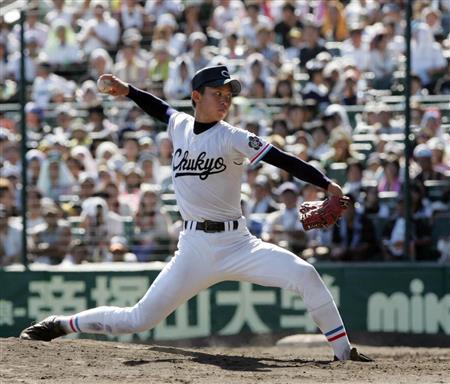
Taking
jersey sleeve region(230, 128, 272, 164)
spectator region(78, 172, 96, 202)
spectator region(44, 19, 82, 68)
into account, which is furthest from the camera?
spectator region(44, 19, 82, 68)

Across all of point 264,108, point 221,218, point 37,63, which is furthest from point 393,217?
point 37,63

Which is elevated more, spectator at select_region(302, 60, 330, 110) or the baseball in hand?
spectator at select_region(302, 60, 330, 110)

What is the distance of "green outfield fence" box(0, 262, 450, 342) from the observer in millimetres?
10508

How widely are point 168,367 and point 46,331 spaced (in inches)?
47.5

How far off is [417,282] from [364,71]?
3014mm

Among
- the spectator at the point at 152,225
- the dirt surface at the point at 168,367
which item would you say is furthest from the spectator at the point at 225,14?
the dirt surface at the point at 168,367

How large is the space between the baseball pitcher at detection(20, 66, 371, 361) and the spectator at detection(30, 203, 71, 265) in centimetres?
425

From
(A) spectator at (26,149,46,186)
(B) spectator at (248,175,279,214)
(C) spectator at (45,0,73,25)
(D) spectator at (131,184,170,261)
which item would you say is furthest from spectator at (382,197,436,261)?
(C) spectator at (45,0,73,25)

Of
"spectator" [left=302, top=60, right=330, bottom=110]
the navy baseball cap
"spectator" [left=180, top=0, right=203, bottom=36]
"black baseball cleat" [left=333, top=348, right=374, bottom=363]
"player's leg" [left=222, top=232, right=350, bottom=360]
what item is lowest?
"black baseball cleat" [left=333, top=348, right=374, bottom=363]

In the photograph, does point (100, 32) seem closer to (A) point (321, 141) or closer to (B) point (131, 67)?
(B) point (131, 67)

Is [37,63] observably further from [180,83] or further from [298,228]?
[298,228]

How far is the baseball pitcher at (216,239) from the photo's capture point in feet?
22.4

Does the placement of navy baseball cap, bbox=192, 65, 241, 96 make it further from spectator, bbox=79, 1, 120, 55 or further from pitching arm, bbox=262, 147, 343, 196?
spectator, bbox=79, 1, 120, 55

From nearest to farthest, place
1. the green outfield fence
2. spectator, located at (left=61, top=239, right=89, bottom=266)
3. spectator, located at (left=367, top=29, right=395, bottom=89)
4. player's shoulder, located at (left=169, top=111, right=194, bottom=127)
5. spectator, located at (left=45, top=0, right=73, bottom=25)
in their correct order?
player's shoulder, located at (left=169, top=111, right=194, bottom=127), the green outfield fence, spectator, located at (left=61, top=239, right=89, bottom=266), spectator, located at (left=367, top=29, right=395, bottom=89), spectator, located at (left=45, top=0, right=73, bottom=25)
